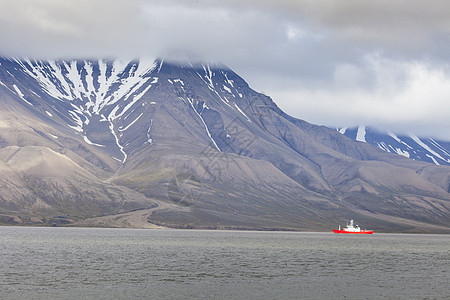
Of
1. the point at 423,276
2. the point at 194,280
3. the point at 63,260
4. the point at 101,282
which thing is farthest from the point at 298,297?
the point at 63,260

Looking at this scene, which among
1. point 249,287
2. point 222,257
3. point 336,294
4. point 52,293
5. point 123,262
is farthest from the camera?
point 222,257

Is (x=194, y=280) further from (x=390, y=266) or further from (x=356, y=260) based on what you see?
(x=356, y=260)

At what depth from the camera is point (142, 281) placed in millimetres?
101625

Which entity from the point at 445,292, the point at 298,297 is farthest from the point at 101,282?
the point at 445,292

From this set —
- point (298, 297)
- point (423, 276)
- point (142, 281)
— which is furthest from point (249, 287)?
point (423, 276)

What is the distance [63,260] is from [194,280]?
46.2 m

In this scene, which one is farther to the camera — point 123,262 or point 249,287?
point 123,262

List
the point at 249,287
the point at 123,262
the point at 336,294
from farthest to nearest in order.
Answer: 1. the point at 123,262
2. the point at 249,287
3. the point at 336,294

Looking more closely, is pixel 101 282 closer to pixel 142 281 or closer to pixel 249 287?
pixel 142 281

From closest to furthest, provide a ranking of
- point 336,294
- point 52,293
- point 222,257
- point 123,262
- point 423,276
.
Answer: point 52,293 → point 336,294 → point 423,276 → point 123,262 → point 222,257

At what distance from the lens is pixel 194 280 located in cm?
10462

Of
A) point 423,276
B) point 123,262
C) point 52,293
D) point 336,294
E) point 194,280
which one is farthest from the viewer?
point 123,262

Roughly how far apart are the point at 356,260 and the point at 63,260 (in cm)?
7638

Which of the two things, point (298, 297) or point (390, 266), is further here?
point (390, 266)
